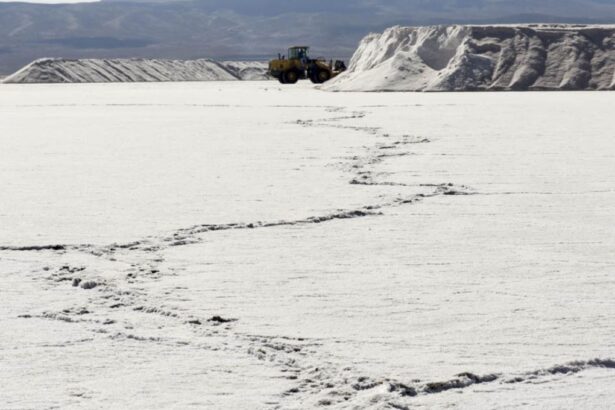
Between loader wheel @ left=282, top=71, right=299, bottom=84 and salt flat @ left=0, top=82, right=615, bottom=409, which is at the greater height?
salt flat @ left=0, top=82, right=615, bottom=409

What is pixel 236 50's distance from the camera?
149250mm

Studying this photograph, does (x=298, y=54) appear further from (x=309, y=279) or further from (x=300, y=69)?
(x=309, y=279)

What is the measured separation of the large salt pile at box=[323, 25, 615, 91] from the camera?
104ft

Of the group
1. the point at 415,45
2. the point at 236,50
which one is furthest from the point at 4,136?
the point at 236,50

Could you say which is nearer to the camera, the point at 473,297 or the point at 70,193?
the point at 473,297

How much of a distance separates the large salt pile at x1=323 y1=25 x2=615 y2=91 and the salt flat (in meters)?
20.5

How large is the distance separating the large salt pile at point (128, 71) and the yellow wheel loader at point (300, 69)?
16599 millimetres

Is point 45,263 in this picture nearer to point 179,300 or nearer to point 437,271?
point 179,300

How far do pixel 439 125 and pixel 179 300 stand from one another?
37.9 feet

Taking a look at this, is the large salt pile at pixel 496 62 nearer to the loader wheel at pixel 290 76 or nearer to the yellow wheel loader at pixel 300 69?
the yellow wheel loader at pixel 300 69

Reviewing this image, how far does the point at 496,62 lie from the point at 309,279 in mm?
28486

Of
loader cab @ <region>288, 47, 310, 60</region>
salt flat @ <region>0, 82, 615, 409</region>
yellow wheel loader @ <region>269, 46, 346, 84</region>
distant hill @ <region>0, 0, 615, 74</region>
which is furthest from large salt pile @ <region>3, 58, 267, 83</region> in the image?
distant hill @ <region>0, 0, 615, 74</region>

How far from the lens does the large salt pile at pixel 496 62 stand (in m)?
31.7

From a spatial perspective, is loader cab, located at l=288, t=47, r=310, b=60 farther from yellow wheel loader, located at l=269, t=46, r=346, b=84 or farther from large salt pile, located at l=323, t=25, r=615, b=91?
large salt pile, located at l=323, t=25, r=615, b=91
